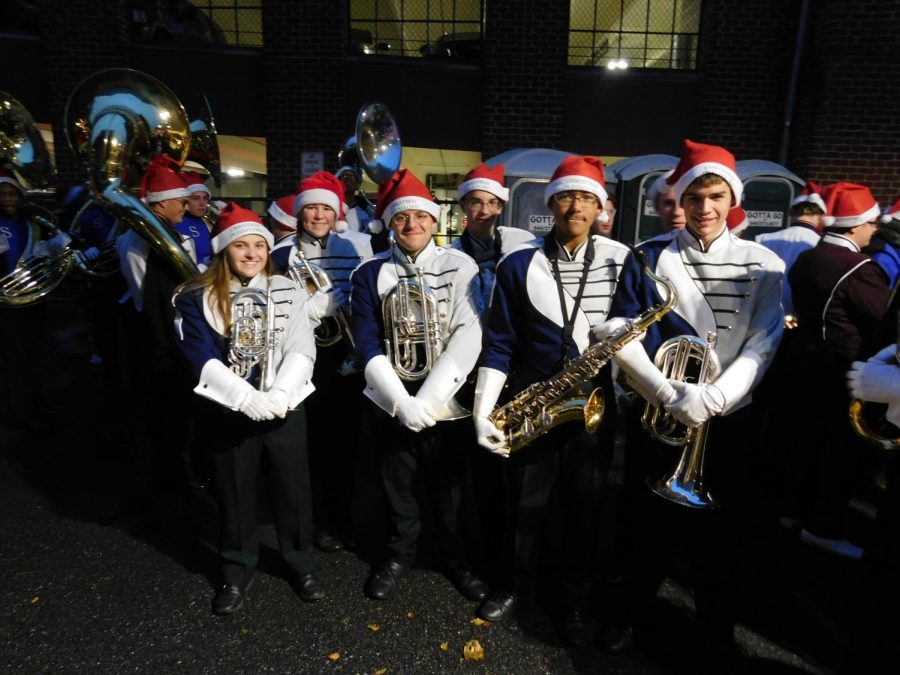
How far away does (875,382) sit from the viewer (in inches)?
86.0

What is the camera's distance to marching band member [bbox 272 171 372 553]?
12.3 ft

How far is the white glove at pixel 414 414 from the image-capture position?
291cm

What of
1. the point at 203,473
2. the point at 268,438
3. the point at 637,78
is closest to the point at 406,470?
the point at 268,438

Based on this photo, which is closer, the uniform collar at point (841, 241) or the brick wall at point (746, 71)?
the uniform collar at point (841, 241)

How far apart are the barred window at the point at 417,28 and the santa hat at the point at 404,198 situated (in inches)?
271

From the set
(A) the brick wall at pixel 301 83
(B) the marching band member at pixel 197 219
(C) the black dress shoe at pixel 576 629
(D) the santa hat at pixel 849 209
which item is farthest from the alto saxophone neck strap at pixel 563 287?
(A) the brick wall at pixel 301 83

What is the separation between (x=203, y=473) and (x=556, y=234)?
3263 mm

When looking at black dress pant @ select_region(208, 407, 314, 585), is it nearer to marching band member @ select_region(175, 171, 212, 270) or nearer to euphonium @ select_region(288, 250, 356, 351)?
euphonium @ select_region(288, 250, 356, 351)

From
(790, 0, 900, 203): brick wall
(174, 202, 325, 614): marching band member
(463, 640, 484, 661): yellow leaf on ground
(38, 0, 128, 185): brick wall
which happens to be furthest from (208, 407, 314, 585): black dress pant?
(790, 0, 900, 203): brick wall

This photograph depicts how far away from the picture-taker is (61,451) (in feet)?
16.8

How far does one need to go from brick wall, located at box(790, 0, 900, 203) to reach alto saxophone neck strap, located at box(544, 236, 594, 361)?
7389 mm

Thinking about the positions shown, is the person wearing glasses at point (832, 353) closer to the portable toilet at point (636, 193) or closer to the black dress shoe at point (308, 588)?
the black dress shoe at point (308, 588)

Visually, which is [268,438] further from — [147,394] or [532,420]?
[147,394]

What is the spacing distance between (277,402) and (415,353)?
729 mm
